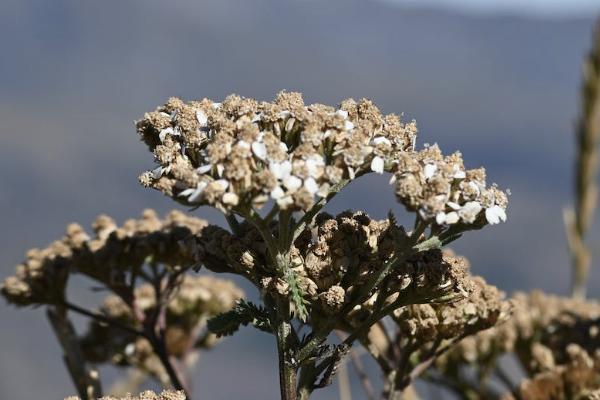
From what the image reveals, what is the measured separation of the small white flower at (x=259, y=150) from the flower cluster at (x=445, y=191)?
1.60 ft

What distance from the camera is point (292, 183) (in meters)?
2.90

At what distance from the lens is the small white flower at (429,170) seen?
3.09 m

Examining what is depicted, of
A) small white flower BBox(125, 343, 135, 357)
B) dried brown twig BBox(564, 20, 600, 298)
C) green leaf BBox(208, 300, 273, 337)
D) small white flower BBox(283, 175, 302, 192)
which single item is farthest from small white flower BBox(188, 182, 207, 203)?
dried brown twig BBox(564, 20, 600, 298)

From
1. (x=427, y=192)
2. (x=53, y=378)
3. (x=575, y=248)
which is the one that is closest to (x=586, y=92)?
(x=575, y=248)

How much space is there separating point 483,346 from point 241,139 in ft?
11.6

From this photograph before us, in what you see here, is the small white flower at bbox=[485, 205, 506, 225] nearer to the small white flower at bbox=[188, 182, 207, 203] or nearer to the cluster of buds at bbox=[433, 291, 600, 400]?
the small white flower at bbox=[188, 182, 207, 203]

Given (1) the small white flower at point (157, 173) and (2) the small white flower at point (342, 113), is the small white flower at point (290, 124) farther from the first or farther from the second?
(1) the small white flower at point (157, 173)

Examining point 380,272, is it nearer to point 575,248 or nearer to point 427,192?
point 427,192

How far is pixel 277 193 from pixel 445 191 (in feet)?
2.08

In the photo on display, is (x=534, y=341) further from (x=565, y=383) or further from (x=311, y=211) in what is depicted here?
(x=311, y=211)

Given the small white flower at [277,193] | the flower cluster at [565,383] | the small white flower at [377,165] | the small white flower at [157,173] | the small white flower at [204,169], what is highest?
the small white flower at [157,173]

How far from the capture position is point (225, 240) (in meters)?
3.42

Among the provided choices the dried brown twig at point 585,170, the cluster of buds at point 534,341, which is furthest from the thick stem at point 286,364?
the dried brown twig at point 585,170

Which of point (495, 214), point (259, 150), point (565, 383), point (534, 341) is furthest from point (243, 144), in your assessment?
point (534, 341)
